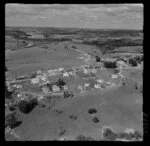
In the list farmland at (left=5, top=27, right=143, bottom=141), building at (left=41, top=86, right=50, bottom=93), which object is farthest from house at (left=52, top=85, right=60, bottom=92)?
building at (left=41, top=86, right=50, bottom=93)

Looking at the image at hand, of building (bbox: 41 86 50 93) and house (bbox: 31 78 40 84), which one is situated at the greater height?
house (bbox: 31 78 40 84)

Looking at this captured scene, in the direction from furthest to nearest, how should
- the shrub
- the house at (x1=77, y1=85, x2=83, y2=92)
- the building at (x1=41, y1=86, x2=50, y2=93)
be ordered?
the building at (x1=41, y1=86, x2=50, y2=93) → the house at (x1=77, y1=85, x2=83, y2=92) → the shrub

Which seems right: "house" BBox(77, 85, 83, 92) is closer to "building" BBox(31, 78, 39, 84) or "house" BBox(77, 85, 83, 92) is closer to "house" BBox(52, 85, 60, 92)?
"house" BBox(52, 85, 60, 92)

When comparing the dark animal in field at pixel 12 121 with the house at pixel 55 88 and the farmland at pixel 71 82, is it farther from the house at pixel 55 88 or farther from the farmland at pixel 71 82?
the house at pixel 55 88

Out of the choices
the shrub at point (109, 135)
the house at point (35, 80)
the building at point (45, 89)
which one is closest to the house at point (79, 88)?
the building at point (45, 89)

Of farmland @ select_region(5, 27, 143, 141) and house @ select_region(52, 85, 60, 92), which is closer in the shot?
farmland @ select_region(5, 27, 143, 141)

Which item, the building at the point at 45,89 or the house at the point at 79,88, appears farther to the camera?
the building at the point at 45,89

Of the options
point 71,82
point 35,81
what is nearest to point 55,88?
point 71,82

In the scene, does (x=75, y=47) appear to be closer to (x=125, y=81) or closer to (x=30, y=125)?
(x=125, y=81)

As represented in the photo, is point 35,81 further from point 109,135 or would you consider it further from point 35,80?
point 109,135

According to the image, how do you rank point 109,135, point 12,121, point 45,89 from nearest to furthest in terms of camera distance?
point 109,135 → point 12,121 → point 45,89

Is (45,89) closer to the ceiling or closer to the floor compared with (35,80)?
closer to the floor
